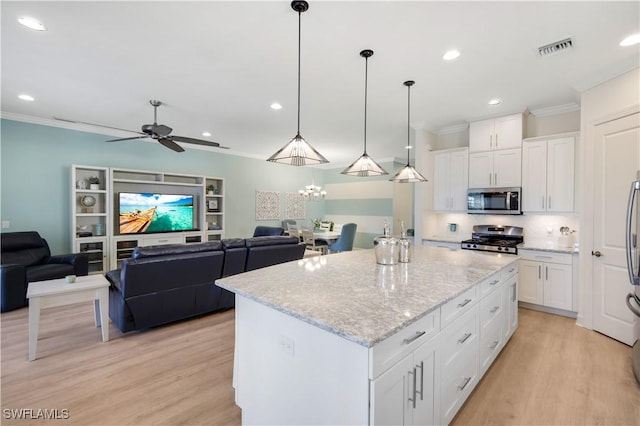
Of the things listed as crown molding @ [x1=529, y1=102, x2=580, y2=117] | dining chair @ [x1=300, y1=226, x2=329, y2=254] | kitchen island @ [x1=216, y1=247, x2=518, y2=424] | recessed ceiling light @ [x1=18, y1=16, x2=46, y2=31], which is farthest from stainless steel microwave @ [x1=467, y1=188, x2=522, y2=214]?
recessed ceiling light @ [x1=18, y1=16, x2=46, y2=31]

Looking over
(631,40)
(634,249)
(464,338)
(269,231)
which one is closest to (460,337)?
(464,338)

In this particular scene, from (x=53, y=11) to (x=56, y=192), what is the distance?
12.7 feet

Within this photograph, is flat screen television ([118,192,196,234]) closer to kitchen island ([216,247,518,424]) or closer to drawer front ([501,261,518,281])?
kitchen island ([216,247,518,424])

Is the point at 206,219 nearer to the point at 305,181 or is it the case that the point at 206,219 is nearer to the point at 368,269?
the point at 305,181

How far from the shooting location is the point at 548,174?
3.90m

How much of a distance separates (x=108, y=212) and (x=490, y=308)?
5.89 meters

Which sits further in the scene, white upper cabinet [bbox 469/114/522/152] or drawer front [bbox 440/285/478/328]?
white upper cabinet [bbox 469/114/522/152]

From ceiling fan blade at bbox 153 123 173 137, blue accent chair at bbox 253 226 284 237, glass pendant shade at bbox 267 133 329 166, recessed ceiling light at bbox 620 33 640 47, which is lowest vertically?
blue accent chair at bbox 253 226 284 237

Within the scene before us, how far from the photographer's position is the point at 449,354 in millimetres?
1691

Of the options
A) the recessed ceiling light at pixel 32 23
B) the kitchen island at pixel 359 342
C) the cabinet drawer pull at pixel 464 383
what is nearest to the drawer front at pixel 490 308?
Answer: the kitchen island at pixel 359 342

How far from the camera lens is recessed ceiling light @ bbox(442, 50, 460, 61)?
2.58 m

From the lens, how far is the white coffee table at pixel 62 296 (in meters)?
2.51

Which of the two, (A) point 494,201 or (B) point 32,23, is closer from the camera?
(B) point 32,23

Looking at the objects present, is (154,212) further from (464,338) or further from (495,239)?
(495,239)
